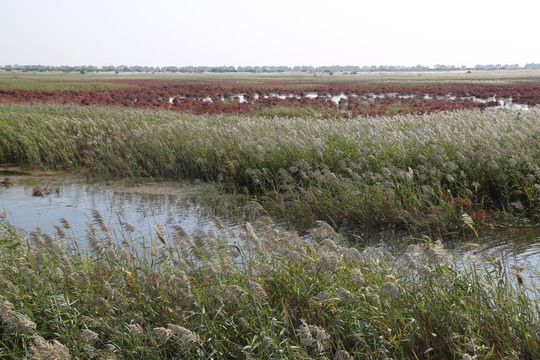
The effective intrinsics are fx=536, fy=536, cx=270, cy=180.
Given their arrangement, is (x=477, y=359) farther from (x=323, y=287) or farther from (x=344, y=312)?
(x=323, y=287)

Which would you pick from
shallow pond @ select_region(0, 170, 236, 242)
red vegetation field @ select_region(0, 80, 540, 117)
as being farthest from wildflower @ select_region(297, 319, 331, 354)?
red vegetation field @ select_region(0, 80, 540, 117)

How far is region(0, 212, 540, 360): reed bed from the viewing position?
3586 mm

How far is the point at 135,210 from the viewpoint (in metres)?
10.2

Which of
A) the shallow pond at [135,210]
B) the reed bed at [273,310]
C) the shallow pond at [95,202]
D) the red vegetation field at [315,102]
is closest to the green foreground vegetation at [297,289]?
the reed bed at [273,310]

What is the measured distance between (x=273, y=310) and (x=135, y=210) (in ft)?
22.7

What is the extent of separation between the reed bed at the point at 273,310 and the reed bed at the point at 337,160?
3.40 metres

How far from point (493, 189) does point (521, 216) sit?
812 mm

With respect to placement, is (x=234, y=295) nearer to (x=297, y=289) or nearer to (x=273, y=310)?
(x=273, y=310)

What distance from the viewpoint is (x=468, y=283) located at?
431 centimetres

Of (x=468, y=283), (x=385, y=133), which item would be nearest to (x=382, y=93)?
(x=385, y=133)

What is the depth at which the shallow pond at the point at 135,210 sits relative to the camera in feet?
23.6

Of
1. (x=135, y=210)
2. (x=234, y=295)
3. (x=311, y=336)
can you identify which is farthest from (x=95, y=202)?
(x=311, y=336)

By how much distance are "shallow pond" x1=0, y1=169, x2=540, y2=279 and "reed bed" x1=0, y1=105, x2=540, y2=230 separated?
0.50 metres

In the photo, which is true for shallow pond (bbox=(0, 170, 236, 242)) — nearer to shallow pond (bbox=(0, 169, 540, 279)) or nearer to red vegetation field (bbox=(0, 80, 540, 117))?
shallow pond (bbox=(0, 169, 540, 279))
